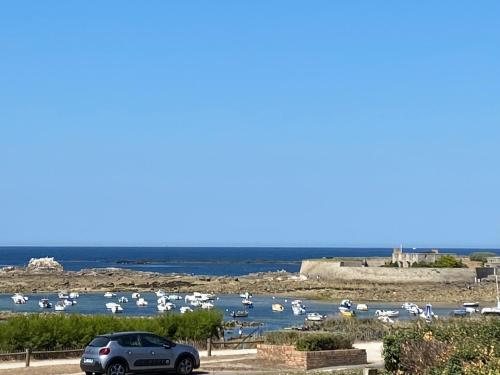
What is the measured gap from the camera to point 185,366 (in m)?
28.1

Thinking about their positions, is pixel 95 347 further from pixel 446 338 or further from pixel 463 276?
pixel 463 276

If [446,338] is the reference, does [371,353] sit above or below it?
below

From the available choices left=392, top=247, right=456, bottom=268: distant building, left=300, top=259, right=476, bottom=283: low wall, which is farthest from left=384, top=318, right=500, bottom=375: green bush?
left=392, top=247, right=456, bottom=268: distant building

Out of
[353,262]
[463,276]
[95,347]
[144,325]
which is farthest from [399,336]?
[353,262]

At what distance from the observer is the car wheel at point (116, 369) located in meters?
26.2

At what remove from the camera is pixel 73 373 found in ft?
94.3

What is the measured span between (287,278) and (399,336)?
110m

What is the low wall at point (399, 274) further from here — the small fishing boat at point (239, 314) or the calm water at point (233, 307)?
the small fishing boat at point (239, 314)

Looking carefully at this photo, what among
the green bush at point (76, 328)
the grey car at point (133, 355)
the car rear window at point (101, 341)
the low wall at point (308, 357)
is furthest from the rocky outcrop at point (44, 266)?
the car rear window at point (101, 341)

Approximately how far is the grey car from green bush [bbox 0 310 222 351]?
867 centimetres

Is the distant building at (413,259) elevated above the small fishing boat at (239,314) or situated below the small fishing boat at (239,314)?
above

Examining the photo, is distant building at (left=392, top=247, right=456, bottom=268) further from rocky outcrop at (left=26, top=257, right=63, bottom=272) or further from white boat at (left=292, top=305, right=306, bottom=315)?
rocky outcrop at (left=26, top=257, right=63, bottom=272)

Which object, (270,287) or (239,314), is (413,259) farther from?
(239,314)

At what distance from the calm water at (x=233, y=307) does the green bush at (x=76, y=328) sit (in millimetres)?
23955
